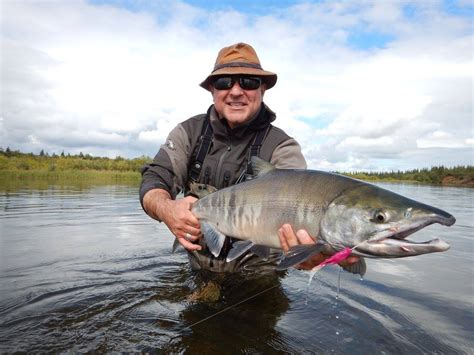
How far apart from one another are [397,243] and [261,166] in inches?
50.3

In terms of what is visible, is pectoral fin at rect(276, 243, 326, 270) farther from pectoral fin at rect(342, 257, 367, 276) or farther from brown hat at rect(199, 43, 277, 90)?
brown hat at rect(199, 43, 277, 90)

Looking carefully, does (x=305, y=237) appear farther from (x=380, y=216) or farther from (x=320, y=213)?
(x=380, y=216)

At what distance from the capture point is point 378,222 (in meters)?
2.30

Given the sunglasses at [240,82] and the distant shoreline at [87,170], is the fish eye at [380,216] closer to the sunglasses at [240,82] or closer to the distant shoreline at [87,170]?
the sunglasses at [240,82]

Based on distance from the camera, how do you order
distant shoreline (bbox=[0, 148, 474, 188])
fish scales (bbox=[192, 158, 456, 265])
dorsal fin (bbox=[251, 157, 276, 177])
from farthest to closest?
distant shoreline (bbox=[0, 148, 474, 188]), dorsal fin (bbox=[251, 157, 276, 177]), fish scales (bbox=[192, 158, 456, 265])

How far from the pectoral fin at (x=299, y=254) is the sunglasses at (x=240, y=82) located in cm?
223

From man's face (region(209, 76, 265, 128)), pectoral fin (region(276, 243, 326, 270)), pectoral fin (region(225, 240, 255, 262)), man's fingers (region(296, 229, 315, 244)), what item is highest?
man's face (region(209, 76, 265, 128))

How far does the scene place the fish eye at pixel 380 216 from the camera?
7.48 ft

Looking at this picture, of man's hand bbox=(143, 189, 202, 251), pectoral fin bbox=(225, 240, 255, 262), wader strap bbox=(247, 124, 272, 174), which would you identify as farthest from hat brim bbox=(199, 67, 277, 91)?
pectoral fin bbox=(225, 240, 255, 262)

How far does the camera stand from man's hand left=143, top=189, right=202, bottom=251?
133 inches

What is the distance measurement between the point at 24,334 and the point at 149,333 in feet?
3.62

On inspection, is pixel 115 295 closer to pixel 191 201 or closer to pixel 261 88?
pixel 191 201

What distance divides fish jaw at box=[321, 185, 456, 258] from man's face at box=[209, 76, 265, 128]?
2033mm

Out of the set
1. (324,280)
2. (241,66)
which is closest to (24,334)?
(241,66)
